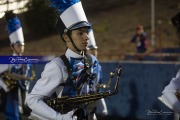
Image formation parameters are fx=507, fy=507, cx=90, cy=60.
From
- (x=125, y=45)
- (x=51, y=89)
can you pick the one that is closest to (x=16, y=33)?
(x=51, y=89)

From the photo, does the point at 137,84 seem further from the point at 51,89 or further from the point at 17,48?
the point at 51,89

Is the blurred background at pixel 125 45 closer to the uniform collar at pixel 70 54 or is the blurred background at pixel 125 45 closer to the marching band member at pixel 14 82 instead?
the marching band member at pixel 14 82

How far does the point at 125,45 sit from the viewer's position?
88.1 feet

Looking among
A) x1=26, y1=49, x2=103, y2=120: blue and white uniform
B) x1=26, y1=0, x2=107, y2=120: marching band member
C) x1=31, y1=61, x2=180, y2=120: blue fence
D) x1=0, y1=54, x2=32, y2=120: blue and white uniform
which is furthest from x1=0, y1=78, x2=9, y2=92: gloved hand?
x1=26, y1=49, x2=103, y2=120: blue and white uniform

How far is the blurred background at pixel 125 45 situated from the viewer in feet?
18.4

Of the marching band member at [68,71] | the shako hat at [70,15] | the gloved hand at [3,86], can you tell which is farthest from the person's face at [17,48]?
the shako hat at [70,15]

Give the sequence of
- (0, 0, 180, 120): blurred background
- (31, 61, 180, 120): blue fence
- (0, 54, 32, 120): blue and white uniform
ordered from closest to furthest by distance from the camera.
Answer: (0, 0, 180, 120): blurred background
(0, 54, 32, 120): blue and white uniform
(31, 61, 180, 120): blue fence

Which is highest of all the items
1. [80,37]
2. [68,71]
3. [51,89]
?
[80,37]

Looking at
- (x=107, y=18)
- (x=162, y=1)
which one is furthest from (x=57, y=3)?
(x=162, y=1)

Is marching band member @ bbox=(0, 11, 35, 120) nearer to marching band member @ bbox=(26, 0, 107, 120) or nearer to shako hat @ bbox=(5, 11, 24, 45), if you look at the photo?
shako hat @ bbox=(5, 11, 24, 45)

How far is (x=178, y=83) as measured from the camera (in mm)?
4551

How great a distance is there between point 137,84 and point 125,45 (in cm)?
1668

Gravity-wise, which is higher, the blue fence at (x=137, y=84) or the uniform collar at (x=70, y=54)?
the uniform collar at (x=70, y=54)

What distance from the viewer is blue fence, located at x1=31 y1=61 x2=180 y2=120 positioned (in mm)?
9602
